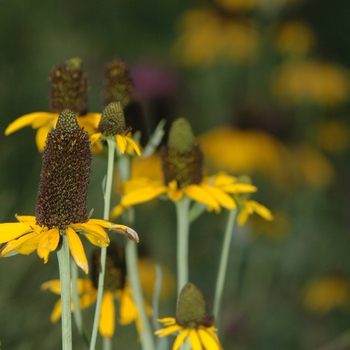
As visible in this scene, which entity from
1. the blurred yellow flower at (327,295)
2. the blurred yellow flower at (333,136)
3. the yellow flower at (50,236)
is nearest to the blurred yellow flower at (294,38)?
the blurred yellow flower at (333,136)

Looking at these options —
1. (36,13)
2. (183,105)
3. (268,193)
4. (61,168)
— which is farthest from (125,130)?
(36,13)

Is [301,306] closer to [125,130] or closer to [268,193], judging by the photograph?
[268,193]

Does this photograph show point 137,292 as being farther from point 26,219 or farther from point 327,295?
→ point 327,295

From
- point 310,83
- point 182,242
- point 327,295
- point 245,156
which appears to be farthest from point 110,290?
point 310,83

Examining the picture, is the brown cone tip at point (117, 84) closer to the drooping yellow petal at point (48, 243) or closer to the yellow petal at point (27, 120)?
the yellow petal at point (27, 120)

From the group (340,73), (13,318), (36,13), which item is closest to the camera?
(13,318)

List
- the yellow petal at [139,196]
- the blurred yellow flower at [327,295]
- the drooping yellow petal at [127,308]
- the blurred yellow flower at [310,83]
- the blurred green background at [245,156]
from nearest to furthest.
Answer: the yellow petal at [139,196] < the drooping yellow petal at [127,308] < the blurred green background at [245,156] < the blurred yellow flower at [327,295] < the blurred yellow flower at [310,83]

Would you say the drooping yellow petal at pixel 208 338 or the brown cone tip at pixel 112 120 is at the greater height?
the brown cone tip at pixel 112 120
